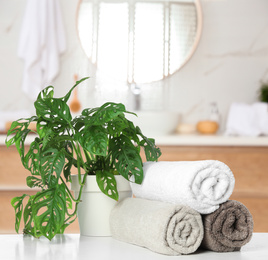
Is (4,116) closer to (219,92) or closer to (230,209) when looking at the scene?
(219,92)

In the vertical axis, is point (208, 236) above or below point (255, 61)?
below

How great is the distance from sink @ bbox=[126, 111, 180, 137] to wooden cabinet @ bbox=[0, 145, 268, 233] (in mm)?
317

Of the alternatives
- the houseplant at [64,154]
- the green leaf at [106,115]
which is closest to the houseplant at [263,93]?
the houseplant at [64,154]

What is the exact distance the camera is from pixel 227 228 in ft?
2.47

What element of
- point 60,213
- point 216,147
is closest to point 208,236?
point 60,213

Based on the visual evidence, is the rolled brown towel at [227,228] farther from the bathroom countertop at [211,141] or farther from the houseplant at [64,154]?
the bathroom countertop at [211,141]

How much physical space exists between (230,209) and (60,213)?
29 centimetres

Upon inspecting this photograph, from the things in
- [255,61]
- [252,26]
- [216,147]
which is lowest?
[216,147]

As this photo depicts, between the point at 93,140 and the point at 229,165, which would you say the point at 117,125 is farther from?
the point at 229,165

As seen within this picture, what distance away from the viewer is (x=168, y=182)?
79cm

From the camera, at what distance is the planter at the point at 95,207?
94 centimetres

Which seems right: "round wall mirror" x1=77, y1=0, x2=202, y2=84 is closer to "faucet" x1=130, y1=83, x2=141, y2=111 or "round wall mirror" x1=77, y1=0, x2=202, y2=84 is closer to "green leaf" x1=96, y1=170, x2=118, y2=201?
"faucet" x1=130, y1=83, x2=141, y2=111

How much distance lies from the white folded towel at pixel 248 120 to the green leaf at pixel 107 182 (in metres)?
1.91

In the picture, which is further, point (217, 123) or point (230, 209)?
point (217, 123)
